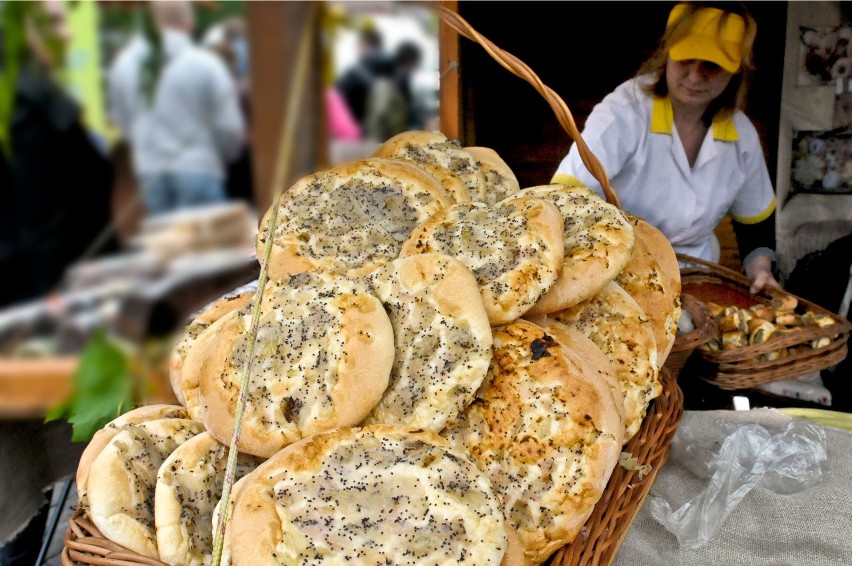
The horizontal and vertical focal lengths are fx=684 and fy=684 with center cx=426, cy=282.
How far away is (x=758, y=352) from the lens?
2.88m

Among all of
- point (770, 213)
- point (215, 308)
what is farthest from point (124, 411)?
point (770, 213)

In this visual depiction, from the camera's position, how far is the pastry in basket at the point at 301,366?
1.61 meters

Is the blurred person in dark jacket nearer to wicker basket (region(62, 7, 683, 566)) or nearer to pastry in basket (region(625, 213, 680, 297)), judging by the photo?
wicker basket (region(62, 7, 683, 566))

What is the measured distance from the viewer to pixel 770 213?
429 centimetres

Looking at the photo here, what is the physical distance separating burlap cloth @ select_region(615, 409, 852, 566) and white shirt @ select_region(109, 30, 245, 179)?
69.8 inches

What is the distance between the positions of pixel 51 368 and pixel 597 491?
1345 mm

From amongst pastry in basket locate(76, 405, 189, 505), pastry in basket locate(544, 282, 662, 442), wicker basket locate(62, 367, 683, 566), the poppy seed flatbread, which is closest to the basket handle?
pastry in basket locate(544, 282, 662, 442)

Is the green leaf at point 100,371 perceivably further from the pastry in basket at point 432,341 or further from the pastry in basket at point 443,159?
the pastry in basket at point 443,159

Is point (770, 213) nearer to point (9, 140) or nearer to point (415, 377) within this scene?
point (415, 377)

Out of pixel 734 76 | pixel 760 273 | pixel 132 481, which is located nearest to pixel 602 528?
pixel 132 481

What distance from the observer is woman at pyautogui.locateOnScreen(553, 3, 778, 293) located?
353 cm

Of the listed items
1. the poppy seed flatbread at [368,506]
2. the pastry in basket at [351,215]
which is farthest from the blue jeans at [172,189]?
→ the pastry in basket at [351,215]

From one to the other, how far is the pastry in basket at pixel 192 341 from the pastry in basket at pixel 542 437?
0.75 meters

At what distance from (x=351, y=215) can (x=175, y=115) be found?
165 cm
